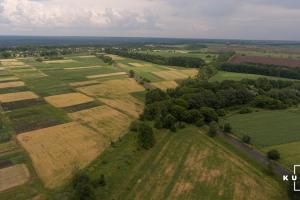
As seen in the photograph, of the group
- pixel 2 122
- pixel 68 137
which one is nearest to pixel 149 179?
pixel 68 137

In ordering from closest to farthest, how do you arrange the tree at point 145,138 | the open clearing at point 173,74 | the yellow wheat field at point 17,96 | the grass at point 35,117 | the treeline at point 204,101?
the tree at point 145,138
the grass at point 35,117
the treeline at point 204,101
the yellow wheat field at point 17,96
the open clearing at point 173,74

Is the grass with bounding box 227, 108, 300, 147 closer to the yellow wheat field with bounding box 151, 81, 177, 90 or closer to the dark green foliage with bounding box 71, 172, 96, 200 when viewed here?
the dark green foliage with bounding box 71, 172, 96, 200

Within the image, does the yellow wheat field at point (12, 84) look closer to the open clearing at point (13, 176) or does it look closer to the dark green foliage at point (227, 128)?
the open clearing at point (13, 176)

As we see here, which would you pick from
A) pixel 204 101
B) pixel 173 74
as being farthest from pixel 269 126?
pixel 173 74

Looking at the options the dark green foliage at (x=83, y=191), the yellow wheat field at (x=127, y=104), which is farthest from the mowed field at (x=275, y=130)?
the dark green foliage at (x=83, y=191)

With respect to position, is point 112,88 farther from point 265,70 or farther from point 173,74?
point 265,70

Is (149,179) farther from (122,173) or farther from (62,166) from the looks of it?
(62,166)

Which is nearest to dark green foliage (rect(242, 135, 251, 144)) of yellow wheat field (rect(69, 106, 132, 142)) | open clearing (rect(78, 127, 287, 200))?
open clearing (rect(78, 127, 287, 200))
